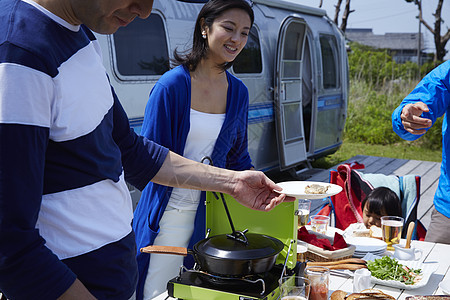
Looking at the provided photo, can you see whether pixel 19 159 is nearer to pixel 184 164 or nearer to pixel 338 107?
pixel 184 164

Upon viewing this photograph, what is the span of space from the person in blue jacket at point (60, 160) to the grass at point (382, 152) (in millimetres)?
8988

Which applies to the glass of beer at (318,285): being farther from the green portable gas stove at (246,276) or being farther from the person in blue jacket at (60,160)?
the person in blue jacket at (60,160)

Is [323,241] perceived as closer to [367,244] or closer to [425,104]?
[367,244]

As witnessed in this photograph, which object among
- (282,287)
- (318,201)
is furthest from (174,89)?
(318,201)

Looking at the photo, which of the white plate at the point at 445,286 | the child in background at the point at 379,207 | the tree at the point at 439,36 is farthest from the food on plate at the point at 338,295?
the tree at the point at 439,36

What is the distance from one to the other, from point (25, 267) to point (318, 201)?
5187 millimetres

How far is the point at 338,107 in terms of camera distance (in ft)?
31.9

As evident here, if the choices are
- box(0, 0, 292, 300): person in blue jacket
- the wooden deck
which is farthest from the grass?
box(0, 0, 292, 300): person in blue jacket

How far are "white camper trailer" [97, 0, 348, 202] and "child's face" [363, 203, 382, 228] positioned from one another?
249 cm

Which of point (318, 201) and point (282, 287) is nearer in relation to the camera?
point (282, 287)

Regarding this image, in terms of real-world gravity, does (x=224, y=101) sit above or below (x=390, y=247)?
above

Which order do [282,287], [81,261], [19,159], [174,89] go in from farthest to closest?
[174,89] < [282,287] < [81,261] < [19,159]

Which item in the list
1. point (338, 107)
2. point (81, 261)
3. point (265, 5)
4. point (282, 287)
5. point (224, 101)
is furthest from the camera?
point (338, 107)

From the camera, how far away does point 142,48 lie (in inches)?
196
